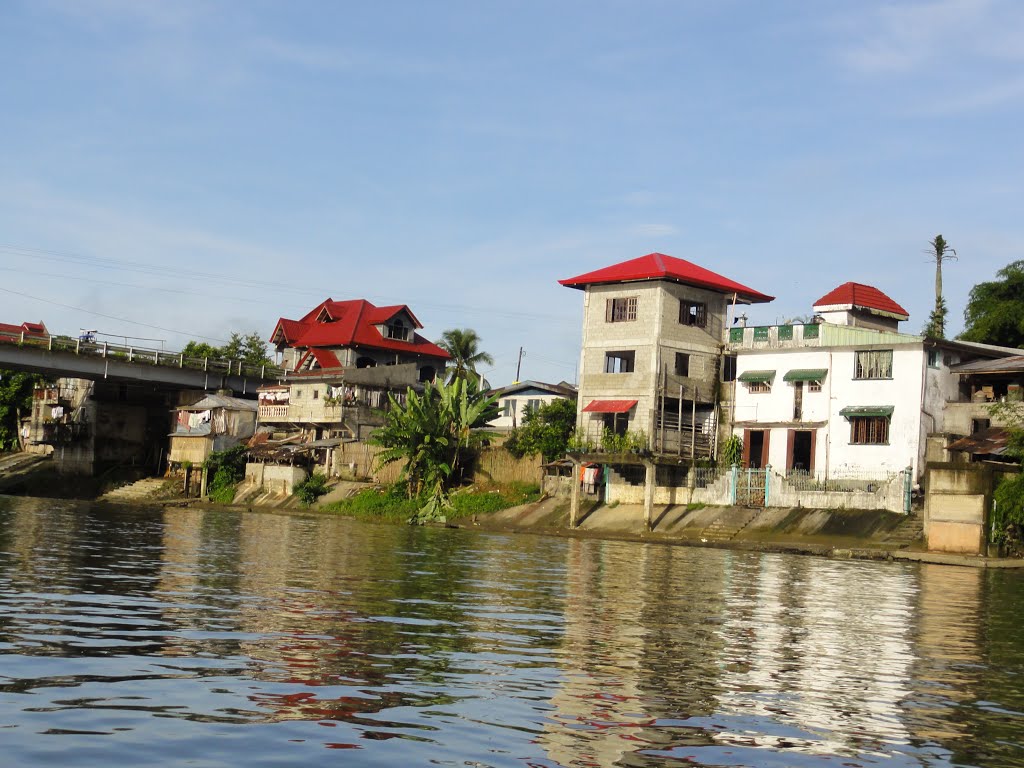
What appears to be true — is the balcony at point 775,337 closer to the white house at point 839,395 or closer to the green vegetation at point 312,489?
the white house at point 839,395

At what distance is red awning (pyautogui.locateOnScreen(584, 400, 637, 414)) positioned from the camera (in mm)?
62625

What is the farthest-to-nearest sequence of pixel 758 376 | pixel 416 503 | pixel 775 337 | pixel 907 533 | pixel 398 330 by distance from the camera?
pixel 398 330
pixel 416 503
pixel 775 337
pixel 758 376
pixel 907 533

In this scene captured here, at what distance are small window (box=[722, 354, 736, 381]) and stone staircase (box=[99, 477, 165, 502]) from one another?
40.3 meters

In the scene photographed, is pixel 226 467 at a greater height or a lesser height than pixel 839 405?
lesser

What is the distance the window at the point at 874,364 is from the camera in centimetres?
5631

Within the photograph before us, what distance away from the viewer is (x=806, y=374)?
5912 cm

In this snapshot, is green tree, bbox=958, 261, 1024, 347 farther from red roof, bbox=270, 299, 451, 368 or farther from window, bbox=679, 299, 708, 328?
red roof, bbox=270, 299, 451, 368

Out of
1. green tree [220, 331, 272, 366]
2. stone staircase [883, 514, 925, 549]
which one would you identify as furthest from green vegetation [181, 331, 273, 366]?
stone staircase [883, 514, 925, 549]

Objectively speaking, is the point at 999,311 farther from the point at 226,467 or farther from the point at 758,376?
the point at 226,467

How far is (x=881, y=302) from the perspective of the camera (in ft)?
233

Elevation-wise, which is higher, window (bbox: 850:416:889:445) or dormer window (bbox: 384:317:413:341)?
dormer window (bbox: 384:317:413:341)

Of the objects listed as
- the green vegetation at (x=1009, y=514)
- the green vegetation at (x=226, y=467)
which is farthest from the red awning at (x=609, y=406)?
the green vegetation at (x=226, y=467)

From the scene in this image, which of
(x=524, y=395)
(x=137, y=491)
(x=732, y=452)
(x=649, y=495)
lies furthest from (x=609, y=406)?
(x=137, y=491)

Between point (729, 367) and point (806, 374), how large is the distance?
20.2 ft
